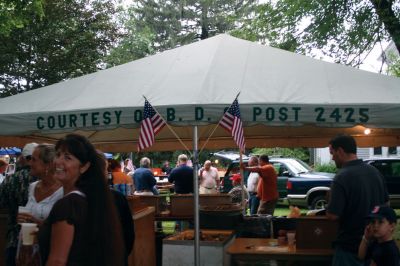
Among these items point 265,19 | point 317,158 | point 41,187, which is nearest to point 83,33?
point 265,19

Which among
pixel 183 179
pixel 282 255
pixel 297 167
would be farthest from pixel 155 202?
pixel 297 167

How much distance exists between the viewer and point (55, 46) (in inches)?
824

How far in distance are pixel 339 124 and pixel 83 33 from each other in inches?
737

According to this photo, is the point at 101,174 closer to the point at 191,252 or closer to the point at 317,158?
the point at 191,252

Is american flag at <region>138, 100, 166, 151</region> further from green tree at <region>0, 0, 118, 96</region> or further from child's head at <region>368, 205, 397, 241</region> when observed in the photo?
green tree at <region>0, 0, 118, 96</region>

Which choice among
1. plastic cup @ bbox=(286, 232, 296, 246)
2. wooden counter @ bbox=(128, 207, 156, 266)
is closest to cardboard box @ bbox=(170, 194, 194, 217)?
wooden counter @ bbox=(128, 207, 156, 266)

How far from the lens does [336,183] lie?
14.1 ft

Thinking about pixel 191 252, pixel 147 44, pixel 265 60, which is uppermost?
pixel 147 44

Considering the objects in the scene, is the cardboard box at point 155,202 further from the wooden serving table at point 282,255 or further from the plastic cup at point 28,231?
Result: the plastic cup at point 28,231

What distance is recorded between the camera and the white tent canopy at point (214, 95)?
15.5 feet

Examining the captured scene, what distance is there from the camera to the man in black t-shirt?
427 cm

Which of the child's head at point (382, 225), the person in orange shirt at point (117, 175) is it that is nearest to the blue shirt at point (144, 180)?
the person in orange shirt at point (117, 175)

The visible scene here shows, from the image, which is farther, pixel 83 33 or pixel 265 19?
pixel 83 33

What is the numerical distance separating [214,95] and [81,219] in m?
2.65
